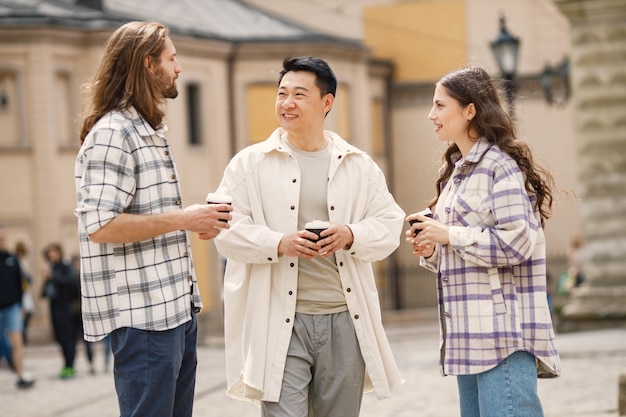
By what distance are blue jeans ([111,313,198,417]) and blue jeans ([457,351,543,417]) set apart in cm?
127

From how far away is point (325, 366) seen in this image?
5.96 metres

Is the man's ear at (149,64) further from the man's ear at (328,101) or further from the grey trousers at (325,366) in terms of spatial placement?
the grey trousers at (325,366)

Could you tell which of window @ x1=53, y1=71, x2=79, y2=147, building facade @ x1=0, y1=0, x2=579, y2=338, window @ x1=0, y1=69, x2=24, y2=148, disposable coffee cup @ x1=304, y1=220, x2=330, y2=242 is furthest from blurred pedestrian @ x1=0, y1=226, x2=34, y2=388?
window @ x1=53, y1=71, x2=79, y2=147

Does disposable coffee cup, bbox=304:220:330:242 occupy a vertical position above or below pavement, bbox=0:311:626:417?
above

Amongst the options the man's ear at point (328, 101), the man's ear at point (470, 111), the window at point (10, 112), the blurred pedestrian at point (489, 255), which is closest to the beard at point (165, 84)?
the man's ear at point (328, 101)

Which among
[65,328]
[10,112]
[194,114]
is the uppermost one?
[10,112]

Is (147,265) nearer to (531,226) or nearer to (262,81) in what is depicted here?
(531,226)

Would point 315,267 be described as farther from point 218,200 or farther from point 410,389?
point 410,389

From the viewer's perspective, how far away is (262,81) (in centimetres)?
3694

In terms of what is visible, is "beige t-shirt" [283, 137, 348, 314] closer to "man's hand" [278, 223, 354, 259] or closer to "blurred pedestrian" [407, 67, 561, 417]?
"man's hand" [278, 223, 354, 259]

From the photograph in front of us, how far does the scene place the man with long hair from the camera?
5.27 m

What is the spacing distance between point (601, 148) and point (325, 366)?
43.7 feet

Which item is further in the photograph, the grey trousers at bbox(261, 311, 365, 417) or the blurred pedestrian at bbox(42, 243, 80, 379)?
the blurred pedestrian at bbox(42, 243, 80, 379)

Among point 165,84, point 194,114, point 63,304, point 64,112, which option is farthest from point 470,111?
point 194,114
